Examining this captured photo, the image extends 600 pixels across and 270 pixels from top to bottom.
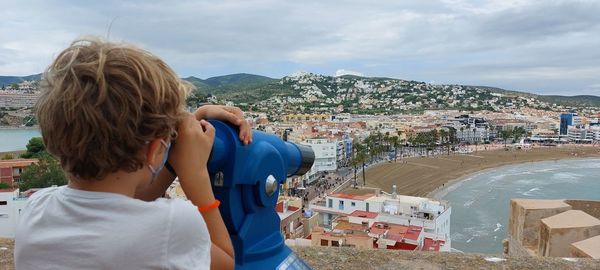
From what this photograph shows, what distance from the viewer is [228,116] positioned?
0.92 m

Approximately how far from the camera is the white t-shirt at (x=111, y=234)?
65 centimetres

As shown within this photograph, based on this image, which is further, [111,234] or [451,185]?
[451,185]

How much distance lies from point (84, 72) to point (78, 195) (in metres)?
0.16

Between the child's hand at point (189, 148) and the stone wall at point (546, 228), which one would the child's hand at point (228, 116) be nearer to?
the child's hand at point (189, 148)

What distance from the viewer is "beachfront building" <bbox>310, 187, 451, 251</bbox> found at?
1237 cm

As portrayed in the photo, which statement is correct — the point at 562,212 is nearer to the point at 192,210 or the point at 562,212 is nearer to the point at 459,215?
the point at 192,210

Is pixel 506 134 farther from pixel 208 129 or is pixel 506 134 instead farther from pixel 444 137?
pixel 208 129

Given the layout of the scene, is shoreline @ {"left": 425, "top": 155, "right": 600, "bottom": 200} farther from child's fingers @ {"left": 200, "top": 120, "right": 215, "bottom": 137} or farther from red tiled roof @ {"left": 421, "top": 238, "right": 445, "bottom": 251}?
child's fingers @ {"left": 200, "top": 120, "right": 215, "bottom": 137}

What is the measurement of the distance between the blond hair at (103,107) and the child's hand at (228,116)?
0.23 metres

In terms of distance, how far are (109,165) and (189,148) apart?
0.13 meters

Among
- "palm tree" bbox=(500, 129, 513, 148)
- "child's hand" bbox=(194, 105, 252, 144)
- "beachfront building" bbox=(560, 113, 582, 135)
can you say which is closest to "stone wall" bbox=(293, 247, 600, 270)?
"child's hand" bbox=(194, 105, 252, 144)

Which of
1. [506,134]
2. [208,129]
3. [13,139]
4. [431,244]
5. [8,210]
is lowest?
[13,139]

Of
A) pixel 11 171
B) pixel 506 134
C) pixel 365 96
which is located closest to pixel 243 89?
pixel 365 96

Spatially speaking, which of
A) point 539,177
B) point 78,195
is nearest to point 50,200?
point 78,195
